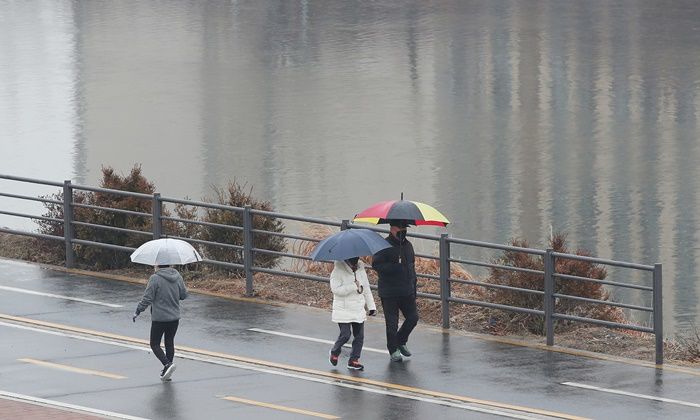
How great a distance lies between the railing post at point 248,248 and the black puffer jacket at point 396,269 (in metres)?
4.09

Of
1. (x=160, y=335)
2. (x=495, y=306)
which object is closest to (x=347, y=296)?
(x=160, y=335)

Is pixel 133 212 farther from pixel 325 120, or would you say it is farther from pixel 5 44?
pixel 5 44

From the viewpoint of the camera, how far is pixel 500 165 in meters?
45.1

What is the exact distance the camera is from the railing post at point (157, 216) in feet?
70.3

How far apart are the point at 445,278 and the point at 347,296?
2.90 m

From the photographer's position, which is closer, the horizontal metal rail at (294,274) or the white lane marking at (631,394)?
the white lane marking at (631,394)

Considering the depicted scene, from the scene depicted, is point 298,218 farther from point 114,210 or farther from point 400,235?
point 400,235

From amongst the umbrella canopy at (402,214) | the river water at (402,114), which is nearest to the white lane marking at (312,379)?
the umbrella canopy at (402,214)

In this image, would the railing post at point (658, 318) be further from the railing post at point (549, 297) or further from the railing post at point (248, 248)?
the railing post at point (248, 248)

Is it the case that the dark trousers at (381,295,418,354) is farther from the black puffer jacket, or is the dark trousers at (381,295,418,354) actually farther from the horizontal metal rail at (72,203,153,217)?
the horizontal metal rail at (72,203,153,217)

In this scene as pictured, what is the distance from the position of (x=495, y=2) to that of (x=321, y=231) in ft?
250

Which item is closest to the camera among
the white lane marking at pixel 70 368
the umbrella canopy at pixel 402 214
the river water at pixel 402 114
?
the white lane marking at pixel 70 368

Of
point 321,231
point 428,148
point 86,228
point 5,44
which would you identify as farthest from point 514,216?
point 5,44

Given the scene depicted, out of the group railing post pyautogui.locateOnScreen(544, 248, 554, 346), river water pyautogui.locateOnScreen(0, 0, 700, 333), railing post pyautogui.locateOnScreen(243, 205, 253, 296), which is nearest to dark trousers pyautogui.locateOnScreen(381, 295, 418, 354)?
railing post pyautogui.locateOnScreen(544, 248, 554, 346)
